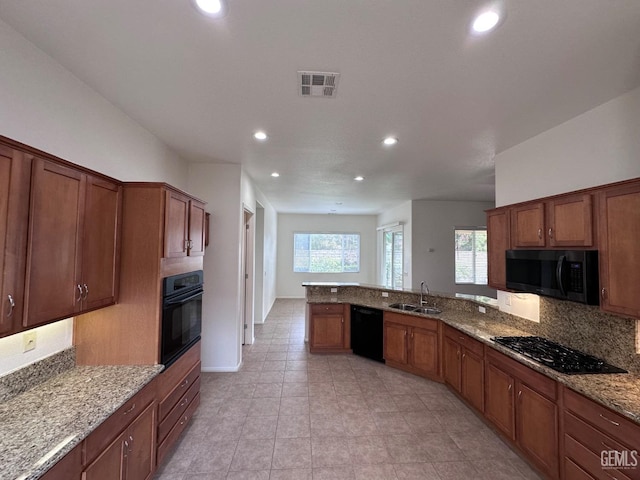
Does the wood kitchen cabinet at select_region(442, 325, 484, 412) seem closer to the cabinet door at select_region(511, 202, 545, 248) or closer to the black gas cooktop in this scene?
the black gas cooktop

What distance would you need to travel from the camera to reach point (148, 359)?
207cm

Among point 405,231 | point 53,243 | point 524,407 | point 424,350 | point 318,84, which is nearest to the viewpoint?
point 53,243

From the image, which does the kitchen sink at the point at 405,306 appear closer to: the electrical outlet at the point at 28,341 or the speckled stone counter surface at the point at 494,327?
the speckled stone counter surface at the point at 494,327

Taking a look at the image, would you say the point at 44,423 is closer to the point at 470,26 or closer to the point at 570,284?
the point at 470,26

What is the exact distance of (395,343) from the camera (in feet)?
13.5

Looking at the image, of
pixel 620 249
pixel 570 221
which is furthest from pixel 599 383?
pixel 570 221

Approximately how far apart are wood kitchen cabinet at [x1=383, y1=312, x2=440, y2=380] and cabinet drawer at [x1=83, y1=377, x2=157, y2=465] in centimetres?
309

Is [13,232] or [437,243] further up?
[437,243]

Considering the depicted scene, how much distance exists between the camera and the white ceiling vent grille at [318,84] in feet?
6.22

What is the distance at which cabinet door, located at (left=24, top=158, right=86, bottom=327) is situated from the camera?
4.62 feet

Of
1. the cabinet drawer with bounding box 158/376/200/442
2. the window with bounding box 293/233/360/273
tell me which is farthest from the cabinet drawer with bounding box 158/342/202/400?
the window with bounding box 293/233/360/273

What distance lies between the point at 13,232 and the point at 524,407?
3.48 meters

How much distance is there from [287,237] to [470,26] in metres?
8.26

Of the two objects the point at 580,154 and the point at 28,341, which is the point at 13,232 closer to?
the point at 28,341
